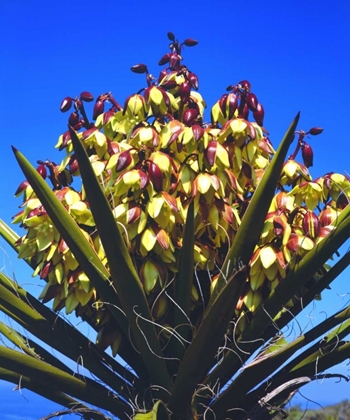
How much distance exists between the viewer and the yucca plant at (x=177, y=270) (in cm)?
165

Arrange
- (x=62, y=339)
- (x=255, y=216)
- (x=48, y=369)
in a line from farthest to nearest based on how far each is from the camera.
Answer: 1. (x=62, y=339)
2. (x=48, y=369)
3. (x=255, y=216)

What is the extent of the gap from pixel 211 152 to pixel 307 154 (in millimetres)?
394

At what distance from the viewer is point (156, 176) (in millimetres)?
1749

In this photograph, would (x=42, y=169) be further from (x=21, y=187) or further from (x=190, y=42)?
(x=190, y=42)

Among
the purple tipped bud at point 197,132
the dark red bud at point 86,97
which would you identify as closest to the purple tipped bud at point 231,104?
the purple tipped bud at point 197,132

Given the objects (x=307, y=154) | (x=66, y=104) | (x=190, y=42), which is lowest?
(x=307, y=154)

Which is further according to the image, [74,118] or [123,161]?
[74,118]

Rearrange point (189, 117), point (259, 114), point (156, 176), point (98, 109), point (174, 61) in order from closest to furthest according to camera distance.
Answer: point (156, 176)
point (189, 117)
point (259, 114)
point (98, 109)
point (174, 61)

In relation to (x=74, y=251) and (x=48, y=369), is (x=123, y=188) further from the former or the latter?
(x=48, y=369)

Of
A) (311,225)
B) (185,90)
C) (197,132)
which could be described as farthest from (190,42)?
(311,225)

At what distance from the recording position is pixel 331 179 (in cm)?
189

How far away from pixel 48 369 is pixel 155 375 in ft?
1.02

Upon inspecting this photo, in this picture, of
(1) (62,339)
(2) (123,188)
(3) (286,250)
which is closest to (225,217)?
(3) (286,250)

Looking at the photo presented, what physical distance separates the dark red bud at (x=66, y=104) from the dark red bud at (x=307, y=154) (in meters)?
0.83
